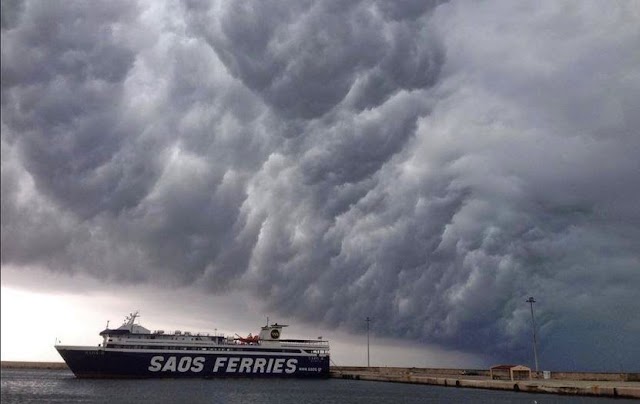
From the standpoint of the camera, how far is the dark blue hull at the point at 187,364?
362 ft

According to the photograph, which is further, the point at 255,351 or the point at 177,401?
the point at 255,351

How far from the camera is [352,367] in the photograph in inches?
7835

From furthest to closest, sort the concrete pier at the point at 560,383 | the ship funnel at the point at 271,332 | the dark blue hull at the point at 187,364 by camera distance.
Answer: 1. the ship funnel at the point at 271,332
2. the dark blue hull at the point at 187,364
3. the concrete pier at the point at 560,383

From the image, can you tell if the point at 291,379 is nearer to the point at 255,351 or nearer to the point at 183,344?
the point at 255,351

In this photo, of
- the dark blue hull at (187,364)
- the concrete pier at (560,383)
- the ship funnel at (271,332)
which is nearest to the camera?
the concrete pier at (560,383)

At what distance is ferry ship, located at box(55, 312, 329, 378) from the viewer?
364 feet

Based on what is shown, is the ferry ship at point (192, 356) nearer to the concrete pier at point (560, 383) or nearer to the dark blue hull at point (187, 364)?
the dark blue hull at point (187, 364)

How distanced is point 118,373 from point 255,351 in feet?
103

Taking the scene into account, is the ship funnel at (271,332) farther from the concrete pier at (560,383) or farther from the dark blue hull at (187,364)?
the concrete pier at (560,383)

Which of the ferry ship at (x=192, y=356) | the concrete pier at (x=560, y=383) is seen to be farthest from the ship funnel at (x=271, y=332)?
the concrete pier at (x=560, y=383)

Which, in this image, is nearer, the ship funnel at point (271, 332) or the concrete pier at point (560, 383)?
the concrete pier at point (560, 383)

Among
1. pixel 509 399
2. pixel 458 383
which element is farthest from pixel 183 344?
pixel 509 399

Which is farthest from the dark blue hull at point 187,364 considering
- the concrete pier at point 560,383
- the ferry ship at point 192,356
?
the concrete pier at point 560,383

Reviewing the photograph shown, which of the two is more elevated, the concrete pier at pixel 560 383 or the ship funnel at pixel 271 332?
the ship funnel at pixel 271 332
